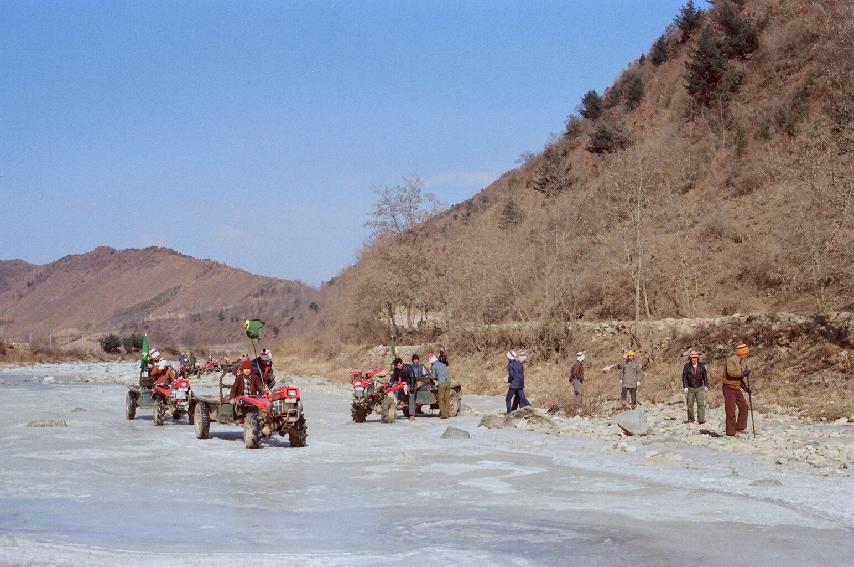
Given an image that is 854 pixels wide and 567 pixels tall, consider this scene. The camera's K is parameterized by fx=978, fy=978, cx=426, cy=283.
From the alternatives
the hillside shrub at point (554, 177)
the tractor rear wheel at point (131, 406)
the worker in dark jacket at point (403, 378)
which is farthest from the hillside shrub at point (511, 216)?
the tractor rear wheel at point (131, 406)

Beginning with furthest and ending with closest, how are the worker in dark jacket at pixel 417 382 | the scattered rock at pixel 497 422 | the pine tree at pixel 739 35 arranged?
the pine tree at pixel 739 35 → the worker in dark jacket at pixel 417 382 → the scattered rock at pixel 497 422

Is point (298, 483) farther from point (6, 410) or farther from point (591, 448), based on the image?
point (6, 410)

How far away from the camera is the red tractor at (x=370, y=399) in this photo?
80.6 feet

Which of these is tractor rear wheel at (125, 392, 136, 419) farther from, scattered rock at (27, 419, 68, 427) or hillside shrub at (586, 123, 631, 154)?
hillside shrub at (586, 123, 631, 154)

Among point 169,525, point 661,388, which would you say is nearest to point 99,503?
point 169,525

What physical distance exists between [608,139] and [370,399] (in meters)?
46.9

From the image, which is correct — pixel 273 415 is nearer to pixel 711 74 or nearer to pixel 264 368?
pixel 264 368

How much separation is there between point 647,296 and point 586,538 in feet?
113

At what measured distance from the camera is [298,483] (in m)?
14.2

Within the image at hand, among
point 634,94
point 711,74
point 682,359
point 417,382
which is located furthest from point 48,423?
point 634,94

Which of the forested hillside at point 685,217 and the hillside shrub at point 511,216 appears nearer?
the forested hillside at point 685,217

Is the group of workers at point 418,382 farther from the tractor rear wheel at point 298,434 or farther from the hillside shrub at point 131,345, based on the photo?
the hillside shrub at point 131,345

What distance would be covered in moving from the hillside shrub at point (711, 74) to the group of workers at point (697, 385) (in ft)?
125

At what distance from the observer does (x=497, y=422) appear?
22.7m
